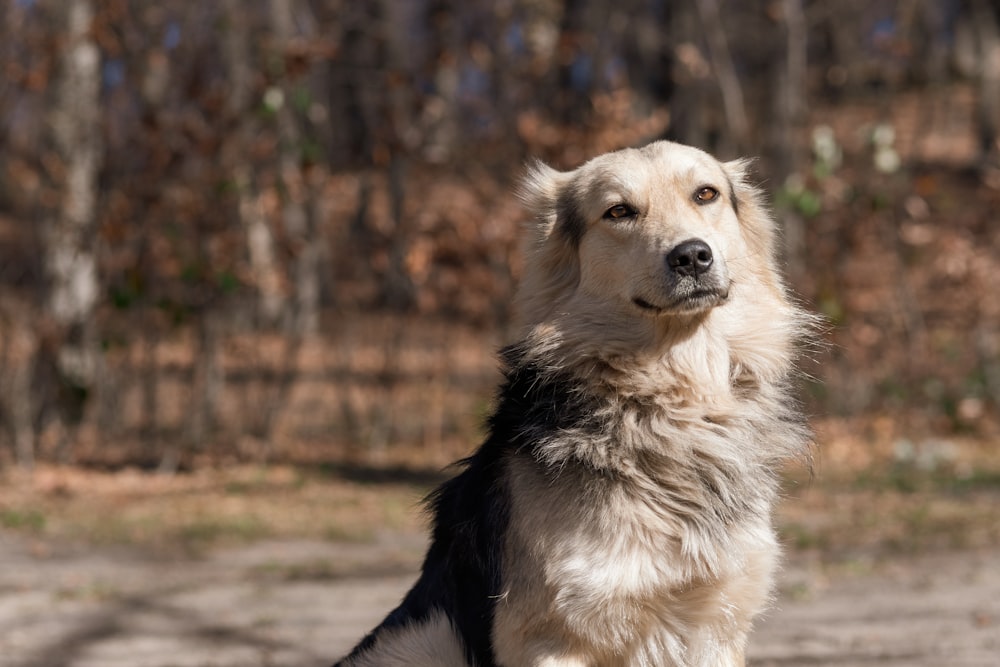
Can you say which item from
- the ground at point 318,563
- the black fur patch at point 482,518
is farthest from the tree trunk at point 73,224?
the black fur patch at point 482,518

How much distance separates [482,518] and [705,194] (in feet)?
4.63

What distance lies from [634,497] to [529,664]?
61 centimetres

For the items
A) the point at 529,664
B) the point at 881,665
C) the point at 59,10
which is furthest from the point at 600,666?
the point at 59,10

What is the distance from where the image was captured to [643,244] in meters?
4.00

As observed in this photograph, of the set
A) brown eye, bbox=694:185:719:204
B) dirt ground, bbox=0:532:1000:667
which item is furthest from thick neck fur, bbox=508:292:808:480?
dirt ground, bbox=0:532:1000:667

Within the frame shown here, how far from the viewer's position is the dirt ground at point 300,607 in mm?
5805

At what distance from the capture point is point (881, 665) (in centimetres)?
537

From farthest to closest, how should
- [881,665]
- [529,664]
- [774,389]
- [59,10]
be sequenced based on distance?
[59,10]
[881,665]
[774,389]
[529,664]

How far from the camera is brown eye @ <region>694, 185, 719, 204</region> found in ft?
13.6

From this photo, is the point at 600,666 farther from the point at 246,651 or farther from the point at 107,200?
the point at 107,200

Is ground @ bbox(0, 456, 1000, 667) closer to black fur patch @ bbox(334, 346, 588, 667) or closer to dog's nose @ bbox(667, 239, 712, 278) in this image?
black fur patch @ bbox(334, 346, 588, 667)

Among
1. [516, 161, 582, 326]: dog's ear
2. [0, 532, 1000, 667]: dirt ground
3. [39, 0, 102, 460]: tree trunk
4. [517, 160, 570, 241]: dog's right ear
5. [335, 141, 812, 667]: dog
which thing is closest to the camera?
[335, 141, 812, 667]: dog

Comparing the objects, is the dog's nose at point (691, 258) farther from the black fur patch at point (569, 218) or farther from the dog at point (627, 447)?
the black fur patch at point (569, 218)

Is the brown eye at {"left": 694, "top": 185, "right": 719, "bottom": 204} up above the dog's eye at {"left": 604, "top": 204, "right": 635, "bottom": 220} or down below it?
above
